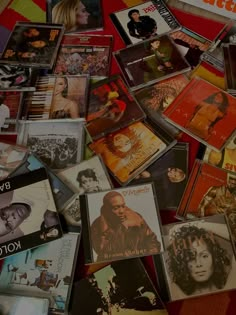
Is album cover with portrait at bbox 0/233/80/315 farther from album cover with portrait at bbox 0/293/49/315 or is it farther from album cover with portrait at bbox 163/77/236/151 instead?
album cover with portrait at bbox 163/77/236/151

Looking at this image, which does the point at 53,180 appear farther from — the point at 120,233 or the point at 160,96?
the point at 160,96

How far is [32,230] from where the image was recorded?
947 mm

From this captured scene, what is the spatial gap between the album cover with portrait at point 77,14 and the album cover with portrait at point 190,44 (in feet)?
0.89

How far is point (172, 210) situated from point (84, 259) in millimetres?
254

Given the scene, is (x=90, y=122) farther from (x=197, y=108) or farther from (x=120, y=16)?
(x=120, y=16)

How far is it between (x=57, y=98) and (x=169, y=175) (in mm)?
419

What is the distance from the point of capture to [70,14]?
52.9 inches

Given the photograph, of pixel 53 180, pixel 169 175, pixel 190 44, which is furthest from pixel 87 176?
pixel 190 44

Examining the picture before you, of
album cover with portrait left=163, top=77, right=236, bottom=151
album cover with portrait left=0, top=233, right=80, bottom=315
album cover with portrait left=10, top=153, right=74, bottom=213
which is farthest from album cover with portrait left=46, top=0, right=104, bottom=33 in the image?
album cover with portrait left=0, top=233, right=80, bottom=315

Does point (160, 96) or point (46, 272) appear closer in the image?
point (46, 272)

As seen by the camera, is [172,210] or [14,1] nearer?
[172,210]

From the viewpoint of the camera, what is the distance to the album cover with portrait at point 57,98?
1.13 metres

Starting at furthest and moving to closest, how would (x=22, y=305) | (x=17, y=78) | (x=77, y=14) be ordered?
1. (x=77, y=14)
2. (x=17, y=78)
3. (x=22, y=305)

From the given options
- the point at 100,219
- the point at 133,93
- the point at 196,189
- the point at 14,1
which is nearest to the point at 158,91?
the point at 133,93
